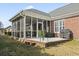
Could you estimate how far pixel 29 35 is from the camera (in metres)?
20.4

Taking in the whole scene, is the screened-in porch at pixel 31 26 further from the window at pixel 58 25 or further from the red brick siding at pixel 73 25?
the red brick siding at pixel 73 25

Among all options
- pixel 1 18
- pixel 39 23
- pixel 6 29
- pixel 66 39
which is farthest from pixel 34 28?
pixel 6 29

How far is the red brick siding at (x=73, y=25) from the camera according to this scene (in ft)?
63.0

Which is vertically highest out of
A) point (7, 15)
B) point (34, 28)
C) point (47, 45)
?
point (7, 15)

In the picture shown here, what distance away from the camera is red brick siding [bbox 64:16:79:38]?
19200 mm

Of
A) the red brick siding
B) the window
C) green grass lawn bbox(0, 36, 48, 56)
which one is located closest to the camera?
green grass lawn bbox(0, 36, 48, 56)

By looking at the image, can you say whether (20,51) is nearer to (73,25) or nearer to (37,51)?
(37,51)

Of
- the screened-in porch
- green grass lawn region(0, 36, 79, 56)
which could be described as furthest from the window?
green grass lawn region(0, 36, 79, 56)

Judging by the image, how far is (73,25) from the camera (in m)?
19.8

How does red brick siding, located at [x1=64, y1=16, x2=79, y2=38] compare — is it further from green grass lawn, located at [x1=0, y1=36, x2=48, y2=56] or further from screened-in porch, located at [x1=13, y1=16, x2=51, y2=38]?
green grass lawn, located at [x1=0, y1=36, x2=48, y2=56]

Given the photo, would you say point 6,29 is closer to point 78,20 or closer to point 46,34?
point 46,34

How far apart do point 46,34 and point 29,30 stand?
245cm

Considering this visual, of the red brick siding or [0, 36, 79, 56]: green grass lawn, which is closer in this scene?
[0, 36, 79, 56]: green grass lawn

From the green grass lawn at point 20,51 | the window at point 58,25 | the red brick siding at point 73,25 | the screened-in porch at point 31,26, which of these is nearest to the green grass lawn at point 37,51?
the green grass lawn at point 20,51
